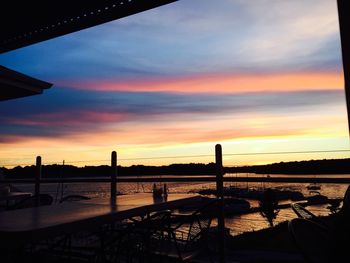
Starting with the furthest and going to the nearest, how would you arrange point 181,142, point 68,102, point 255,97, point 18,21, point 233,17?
point 181,142 → point 68,102 → point 255,97 → point 233,17 → point 18,21

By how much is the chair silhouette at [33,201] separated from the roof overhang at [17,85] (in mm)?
1106

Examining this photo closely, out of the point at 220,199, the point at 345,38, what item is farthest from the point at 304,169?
the point at 345,38

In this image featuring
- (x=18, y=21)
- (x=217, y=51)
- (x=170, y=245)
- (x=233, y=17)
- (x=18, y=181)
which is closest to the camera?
(x=170, y=245)

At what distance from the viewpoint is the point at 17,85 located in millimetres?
3582

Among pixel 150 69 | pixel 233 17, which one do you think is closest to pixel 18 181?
pixel 233 17

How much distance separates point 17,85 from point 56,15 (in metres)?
0.96

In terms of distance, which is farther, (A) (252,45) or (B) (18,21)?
(A) (252,45)

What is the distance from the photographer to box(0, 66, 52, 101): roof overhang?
11.2 ft

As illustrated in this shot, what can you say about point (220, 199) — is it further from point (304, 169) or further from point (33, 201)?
point (33, 201)

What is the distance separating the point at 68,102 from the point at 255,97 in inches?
239

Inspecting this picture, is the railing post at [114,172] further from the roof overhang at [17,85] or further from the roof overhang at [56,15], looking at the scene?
the roof overhang at [56,15]

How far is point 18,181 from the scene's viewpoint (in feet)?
17.9

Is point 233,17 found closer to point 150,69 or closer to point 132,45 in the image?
point 132,45

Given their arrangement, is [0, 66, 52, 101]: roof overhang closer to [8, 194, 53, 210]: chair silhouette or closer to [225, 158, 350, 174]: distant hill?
[8, 194, 53, 210]: chair silhouette
